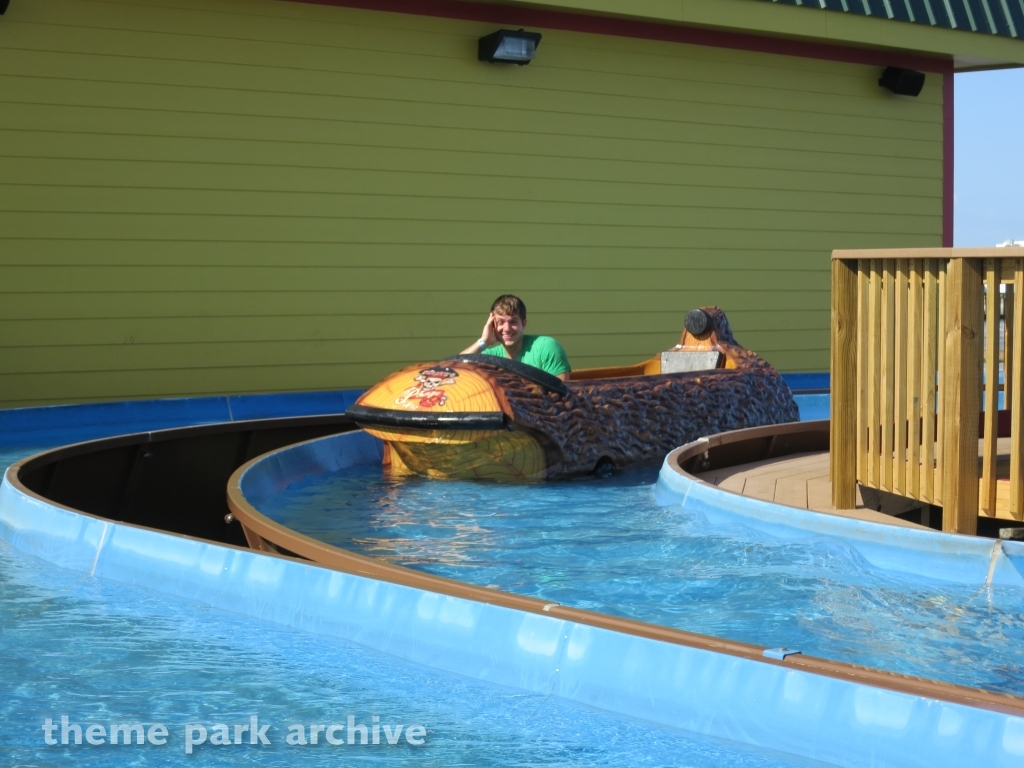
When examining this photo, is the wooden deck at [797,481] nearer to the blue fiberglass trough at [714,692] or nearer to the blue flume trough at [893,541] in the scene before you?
the blue flume trough at [893,541]

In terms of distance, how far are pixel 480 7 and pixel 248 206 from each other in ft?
7.99

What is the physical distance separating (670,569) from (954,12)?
8.95 metres

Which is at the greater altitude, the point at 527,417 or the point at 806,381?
the point at 527,417

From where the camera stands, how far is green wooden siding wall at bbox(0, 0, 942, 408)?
26.8 ft

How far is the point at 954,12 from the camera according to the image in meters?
11.3

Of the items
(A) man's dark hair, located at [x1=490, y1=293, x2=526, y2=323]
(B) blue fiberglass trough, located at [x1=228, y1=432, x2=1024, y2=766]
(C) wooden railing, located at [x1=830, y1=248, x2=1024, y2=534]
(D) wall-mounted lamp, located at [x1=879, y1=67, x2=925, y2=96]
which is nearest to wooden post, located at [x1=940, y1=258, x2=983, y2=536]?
(C) wooden railing, located at [x1=830, y1=248, x2=1024, y2=534]

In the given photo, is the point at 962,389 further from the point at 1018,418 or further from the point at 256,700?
the point at 256,700

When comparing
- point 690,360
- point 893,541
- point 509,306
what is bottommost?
point 893,541

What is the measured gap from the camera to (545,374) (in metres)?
5.83

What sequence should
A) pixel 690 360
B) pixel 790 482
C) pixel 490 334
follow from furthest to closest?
pixel 690 360
pixel 490 334
pixel 790 482

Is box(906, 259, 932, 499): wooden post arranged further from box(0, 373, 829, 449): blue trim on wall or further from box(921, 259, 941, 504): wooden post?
box(0, 373, 829, 449): blue trim on wall

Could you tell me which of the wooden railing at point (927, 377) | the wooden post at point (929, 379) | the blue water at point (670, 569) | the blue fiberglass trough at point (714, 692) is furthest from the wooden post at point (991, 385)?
the blue fiberglass trough at point (714, 692)

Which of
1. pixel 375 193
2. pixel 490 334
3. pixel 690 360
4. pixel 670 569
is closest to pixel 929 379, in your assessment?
pixel 670 569

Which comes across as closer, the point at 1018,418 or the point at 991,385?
the point at 1018,418
